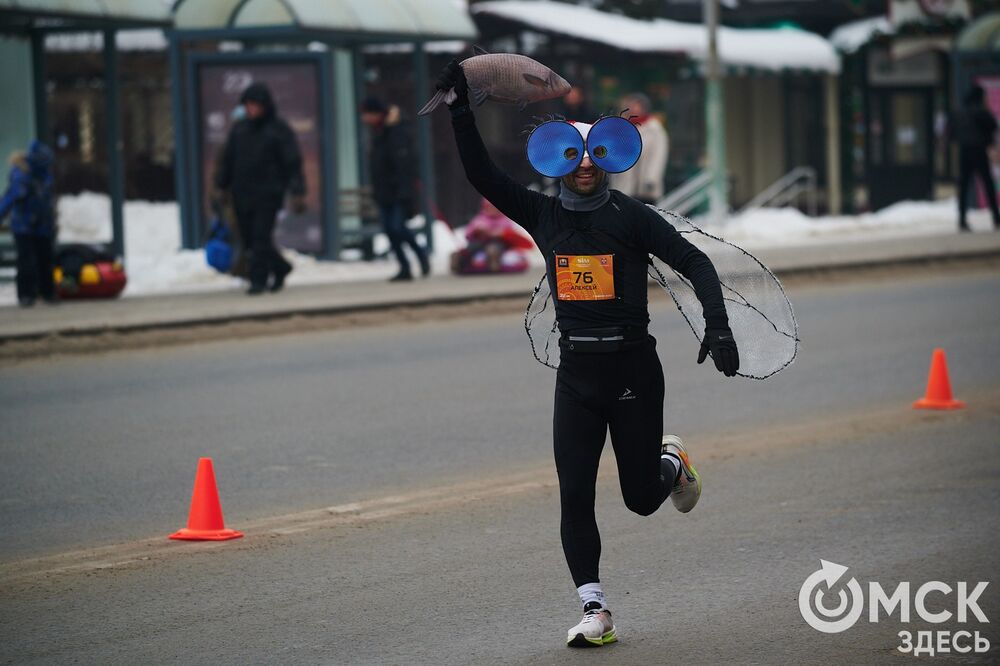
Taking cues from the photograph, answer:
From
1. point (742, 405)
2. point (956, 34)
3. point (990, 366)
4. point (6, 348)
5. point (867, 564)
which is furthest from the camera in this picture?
point (956, 34)

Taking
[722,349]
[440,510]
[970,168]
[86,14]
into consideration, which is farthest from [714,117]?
[722,349]

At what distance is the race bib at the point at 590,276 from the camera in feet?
19.3

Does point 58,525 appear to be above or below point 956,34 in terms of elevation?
below

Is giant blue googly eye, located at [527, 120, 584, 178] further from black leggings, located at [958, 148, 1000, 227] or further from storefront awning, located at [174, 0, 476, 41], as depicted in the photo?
black leggings, located at [958, 148, 1000, 227]

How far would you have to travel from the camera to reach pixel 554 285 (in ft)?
19.6

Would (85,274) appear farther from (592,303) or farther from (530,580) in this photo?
(592,303)

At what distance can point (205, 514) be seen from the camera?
24.7ft

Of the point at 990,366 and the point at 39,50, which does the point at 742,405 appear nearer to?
the point at 990,366

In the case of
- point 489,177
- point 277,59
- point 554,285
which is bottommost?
point 554,285

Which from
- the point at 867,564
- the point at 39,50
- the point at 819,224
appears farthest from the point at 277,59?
the point at 867,564

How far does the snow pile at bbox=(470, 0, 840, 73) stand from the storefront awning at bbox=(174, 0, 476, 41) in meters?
5.13

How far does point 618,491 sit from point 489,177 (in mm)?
2950

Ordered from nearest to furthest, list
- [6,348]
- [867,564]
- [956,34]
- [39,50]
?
[867,564] < [6,348] < [39,50] < [956,34]

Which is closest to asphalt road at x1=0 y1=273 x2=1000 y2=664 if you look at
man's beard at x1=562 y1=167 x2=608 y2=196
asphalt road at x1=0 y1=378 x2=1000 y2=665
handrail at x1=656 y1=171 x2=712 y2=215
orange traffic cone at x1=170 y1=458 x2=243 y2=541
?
asphalt road at x1=0 y1=378 x2=1000 y2=665
